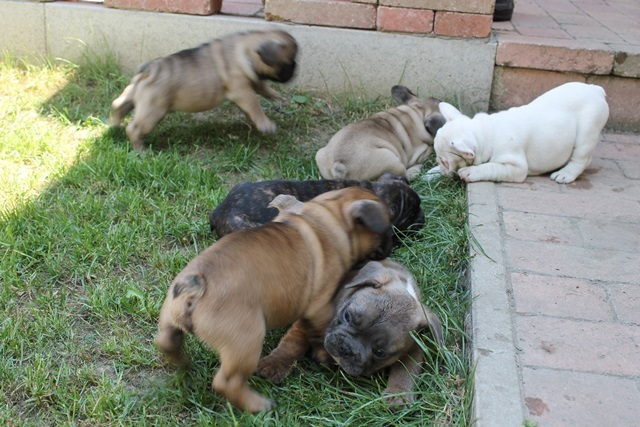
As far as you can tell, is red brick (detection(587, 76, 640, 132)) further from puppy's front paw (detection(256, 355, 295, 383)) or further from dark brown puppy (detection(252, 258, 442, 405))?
puppy's front paw (detection(256, 355, 295, 383))

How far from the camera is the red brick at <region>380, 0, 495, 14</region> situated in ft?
21.5

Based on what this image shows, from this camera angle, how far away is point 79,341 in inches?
155

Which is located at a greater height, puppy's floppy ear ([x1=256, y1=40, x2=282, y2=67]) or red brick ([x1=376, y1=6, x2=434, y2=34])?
red brick ([x1=376, y1=6, x2=434, y2=34])

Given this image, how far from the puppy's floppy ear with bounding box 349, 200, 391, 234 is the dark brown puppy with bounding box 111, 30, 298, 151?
8.54 ft

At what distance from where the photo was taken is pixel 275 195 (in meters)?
4.83

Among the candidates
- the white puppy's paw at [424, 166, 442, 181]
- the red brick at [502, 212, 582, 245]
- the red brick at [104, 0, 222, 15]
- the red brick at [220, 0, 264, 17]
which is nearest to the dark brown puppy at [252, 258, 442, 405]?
the red brick at [502, 212, 582, 245]

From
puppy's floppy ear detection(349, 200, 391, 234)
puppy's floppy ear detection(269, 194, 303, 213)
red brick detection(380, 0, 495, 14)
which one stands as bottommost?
puppy's floppy ear detection(269, 194, 303, 213)

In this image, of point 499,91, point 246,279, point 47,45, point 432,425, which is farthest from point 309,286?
point 47,45

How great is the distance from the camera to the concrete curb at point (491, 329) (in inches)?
125

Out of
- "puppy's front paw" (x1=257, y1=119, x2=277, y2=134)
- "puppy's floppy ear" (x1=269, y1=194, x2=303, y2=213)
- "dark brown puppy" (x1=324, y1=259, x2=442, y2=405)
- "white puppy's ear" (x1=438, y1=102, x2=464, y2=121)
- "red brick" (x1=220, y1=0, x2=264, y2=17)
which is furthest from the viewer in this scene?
"red brick" (x1=220, y1=0, x2=264, y2=17)

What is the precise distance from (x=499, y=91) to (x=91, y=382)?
4743mm

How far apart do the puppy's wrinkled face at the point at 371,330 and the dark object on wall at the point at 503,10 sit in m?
4.81

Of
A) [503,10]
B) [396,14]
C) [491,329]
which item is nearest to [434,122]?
[396,14]

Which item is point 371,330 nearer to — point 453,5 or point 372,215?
point 372,215
